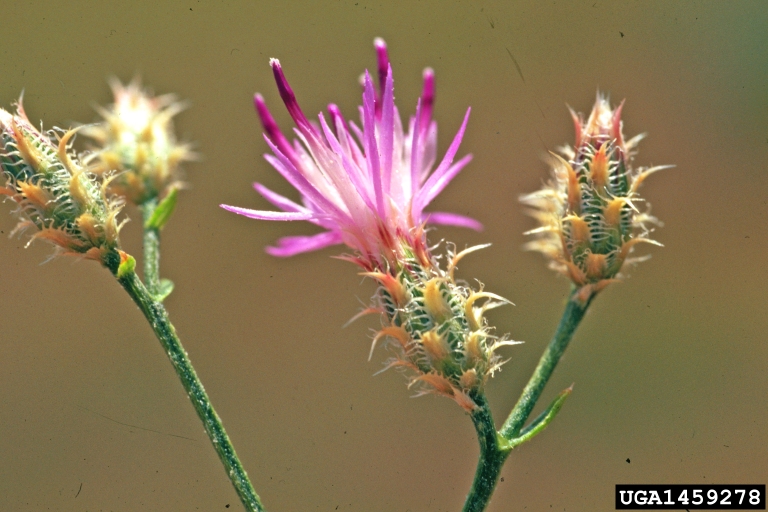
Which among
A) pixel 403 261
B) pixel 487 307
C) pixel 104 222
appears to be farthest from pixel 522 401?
pixel 104 222

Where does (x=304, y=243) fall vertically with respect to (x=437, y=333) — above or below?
above

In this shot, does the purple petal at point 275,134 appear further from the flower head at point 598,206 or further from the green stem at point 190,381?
the flower head at point 598,206

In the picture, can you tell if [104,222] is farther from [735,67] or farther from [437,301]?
[735,67]

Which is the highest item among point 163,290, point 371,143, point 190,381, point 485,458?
point 371,143

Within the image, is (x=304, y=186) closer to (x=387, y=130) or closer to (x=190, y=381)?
(x=387, y=130)

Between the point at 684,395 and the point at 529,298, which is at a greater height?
the point at 529,298

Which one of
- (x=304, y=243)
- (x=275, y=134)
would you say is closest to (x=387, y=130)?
(x=275, y=134)
